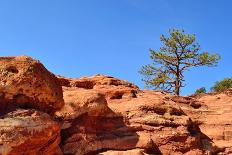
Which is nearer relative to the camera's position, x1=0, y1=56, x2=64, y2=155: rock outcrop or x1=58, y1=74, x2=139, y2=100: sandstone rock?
x1=0, y1=56, x2=64, y2=155: rock outcrop

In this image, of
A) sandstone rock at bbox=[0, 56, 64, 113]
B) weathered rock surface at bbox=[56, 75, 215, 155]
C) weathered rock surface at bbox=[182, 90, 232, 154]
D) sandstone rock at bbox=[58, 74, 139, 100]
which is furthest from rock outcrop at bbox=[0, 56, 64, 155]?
weathered rock surface at bbox=[182, 90, 232, 154]

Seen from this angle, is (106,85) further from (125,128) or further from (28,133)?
(28,133)

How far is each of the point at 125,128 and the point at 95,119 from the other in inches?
41.6

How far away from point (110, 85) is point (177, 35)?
919 inches

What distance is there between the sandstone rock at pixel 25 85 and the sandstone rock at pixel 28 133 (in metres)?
0.42

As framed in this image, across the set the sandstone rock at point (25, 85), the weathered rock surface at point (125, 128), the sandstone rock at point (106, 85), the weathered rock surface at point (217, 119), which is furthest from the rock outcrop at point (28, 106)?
the weathered rock surface at point (217, 119)

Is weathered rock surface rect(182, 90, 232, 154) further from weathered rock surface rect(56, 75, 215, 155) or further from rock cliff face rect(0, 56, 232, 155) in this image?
weathered rock surface rect(56, 75, 215, 155)

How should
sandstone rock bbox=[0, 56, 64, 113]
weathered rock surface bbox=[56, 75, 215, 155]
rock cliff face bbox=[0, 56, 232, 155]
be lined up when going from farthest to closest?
weathered rock surface bbox=[56, 75, 215, 155] < sandstone rock bbox=[0, 56, 64, 113] < rock cliff face bbox=[0, 56, 232, 155]

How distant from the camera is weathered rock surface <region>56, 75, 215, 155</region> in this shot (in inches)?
501

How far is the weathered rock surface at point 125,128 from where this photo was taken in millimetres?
12727

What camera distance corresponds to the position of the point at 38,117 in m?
A: 10.6

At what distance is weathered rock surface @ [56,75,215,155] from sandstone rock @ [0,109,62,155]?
152cm

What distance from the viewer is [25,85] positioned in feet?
35.7

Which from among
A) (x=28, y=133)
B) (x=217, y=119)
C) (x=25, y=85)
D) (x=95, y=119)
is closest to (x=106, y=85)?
(x=217, y=119)
